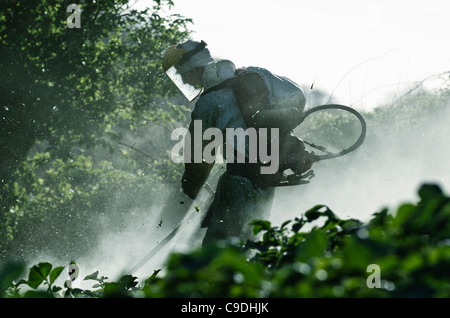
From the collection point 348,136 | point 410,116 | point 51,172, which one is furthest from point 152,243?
point 410,116

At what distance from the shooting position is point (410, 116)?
1731 centimetres

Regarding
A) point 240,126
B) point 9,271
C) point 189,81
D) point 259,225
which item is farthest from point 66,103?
point 9,271

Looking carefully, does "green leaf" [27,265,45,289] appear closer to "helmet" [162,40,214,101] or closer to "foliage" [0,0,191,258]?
"helmet" [162,40,214,101]

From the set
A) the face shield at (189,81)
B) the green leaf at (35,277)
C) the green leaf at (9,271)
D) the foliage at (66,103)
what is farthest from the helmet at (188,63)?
the foliage at (66,103)

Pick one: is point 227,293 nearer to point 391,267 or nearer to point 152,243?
point 391,267

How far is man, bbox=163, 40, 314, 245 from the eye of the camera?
3.81 m

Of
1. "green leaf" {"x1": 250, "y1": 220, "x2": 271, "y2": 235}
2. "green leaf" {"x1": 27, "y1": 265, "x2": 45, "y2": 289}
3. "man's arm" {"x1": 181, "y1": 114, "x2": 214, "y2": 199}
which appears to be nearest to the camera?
"green leaf" {"x1": 27, "y1": 265, "x2": 45, "y2": 289}

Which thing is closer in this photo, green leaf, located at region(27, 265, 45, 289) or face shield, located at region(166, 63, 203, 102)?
green leaf, located at region(27, 265, 45, 289)

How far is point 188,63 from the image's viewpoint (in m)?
4.37

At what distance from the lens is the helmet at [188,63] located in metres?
4.34

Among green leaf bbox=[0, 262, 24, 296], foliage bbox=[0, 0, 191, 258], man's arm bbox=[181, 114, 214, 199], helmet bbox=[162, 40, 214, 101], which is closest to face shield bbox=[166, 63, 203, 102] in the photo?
helmet bbox=[162, 40, 214, 101]

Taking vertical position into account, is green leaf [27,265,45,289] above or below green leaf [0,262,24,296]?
above

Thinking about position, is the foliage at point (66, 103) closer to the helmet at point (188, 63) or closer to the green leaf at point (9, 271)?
the helmet at point (188, 63)

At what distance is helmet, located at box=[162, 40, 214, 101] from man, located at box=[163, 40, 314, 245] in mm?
36
